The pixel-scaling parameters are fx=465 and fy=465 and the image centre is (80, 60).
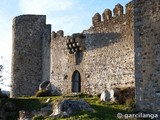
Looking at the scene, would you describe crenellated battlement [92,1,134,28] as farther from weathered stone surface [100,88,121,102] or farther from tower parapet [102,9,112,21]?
weathered stone surface [100,88,121,102]

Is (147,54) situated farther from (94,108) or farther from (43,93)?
(43,93)

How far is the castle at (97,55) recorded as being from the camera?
17.6m

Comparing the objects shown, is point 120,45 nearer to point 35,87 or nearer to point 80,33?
point 80,33

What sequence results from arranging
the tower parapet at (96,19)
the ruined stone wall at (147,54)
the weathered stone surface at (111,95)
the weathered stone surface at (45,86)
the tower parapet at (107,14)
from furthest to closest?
1. the weathered stone surface at (45,86)
2. the tower parapet at (96,19)
3. the tower parapet at (107,14)
4. the weathered stone surface at (111,95)
5. the ruined stone wall at (147,54)

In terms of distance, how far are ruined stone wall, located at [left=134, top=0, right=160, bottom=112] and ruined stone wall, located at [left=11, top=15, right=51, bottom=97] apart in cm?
1673

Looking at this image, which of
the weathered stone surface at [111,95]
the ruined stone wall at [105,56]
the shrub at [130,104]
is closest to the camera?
the shrub at [130,104]

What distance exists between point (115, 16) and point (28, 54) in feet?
37.2

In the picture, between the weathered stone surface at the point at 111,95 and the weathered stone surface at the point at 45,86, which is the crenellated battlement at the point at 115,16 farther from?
the weathered stone surface at the point at 45,86

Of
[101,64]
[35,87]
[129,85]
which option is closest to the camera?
[129,85]

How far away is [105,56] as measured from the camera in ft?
83.5

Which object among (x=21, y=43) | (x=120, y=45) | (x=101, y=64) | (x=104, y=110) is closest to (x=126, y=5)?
(x=120, y=45)

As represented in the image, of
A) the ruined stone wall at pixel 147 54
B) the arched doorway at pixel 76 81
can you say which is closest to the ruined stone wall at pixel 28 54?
the arched doorway at pixel 76 81

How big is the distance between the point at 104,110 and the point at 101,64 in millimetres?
7243

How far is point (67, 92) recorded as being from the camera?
29234 mm
